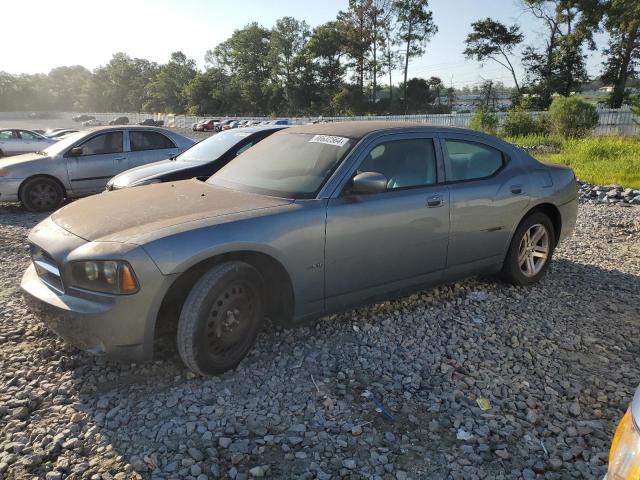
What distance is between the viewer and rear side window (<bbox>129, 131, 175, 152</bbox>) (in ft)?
29.9

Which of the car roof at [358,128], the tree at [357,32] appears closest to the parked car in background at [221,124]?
the tree at [357,32]

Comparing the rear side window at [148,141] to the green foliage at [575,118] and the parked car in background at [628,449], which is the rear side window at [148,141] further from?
the green foliage at [575,118]

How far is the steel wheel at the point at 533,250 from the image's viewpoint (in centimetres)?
470

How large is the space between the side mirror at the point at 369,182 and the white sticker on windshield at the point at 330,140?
402 millimetres

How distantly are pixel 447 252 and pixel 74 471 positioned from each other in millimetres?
2984

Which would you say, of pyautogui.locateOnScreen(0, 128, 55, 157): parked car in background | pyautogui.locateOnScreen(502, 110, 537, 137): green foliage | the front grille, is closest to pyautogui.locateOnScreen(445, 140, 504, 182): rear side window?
the front grille

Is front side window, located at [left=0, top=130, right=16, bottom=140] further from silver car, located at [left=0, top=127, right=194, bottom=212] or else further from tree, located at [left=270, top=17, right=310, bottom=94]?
tree, located at [left=270, top=17, right=310, bottom=94]

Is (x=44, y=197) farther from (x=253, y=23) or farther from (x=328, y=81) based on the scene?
(x=253, y=23)

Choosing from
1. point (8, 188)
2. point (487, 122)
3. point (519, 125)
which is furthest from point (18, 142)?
point (519, 125)

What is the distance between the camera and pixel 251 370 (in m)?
3.26

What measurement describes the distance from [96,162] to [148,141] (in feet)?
3.34

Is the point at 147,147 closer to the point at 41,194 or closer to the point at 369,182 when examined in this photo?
the point at 41,194

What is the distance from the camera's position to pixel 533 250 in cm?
480

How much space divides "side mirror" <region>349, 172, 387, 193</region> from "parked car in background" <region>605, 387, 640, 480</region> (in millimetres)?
2178
